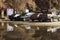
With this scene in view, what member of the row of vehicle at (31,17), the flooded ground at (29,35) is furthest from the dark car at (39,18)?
the flooded ground at (29,35)

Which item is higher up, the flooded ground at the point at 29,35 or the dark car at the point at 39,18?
the dark car at the point at 39,18

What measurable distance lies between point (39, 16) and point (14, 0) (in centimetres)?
533

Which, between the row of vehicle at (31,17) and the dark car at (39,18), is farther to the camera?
the row of vehicle at (31,17)

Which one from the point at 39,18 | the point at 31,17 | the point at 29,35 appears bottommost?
the point at 29,35

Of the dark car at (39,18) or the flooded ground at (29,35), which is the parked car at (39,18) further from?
the flooded ground at (29,35)

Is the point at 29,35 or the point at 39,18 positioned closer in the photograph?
the point at 29,35

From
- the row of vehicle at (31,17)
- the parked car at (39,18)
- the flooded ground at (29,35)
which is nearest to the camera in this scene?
the flooded ground at (29,35)

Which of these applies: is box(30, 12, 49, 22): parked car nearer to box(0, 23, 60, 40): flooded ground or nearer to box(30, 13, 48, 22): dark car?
box(30, 13, 48, 22): dark car

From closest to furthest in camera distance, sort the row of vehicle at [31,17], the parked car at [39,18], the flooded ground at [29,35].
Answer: the flooded ground at [29,35] → the parked car at [39,18] → the row of vehicle at [31,17]

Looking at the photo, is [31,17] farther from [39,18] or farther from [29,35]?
[29,35]

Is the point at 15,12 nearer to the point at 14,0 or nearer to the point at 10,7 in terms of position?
the point at 10,7

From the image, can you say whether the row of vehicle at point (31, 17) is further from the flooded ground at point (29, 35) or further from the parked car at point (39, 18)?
the flooded ground at point (29, 35)

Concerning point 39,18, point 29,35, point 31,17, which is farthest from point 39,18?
point 29,35

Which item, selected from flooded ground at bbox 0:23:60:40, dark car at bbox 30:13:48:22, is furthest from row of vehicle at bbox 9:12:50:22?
flooded ground at bbox 0:23:60:40
